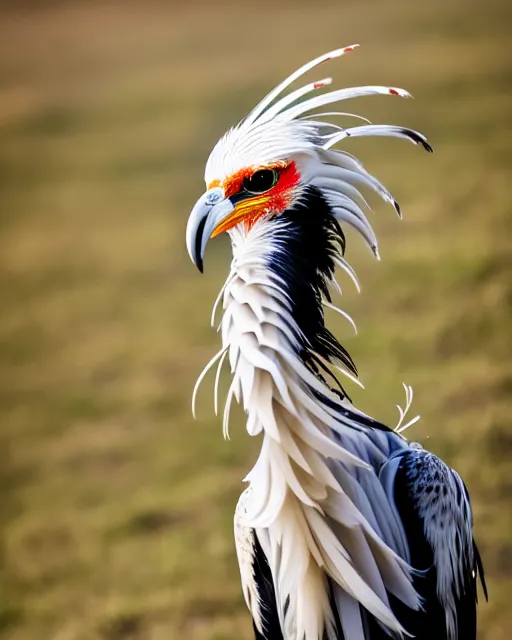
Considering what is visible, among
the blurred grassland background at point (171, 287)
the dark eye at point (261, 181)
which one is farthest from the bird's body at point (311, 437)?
the blurred grassland background at point (171, 287)

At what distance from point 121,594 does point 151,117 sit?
1315 millimetres

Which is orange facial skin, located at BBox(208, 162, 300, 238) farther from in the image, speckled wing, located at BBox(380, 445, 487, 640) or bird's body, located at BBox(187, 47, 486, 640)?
speckled wing, located at BBox(380, 445, 487, 640)

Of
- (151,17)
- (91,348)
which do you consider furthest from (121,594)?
(151,17)

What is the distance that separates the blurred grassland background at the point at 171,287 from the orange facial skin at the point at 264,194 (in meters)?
0.87

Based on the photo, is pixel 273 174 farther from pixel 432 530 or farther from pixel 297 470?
pixel 432 530

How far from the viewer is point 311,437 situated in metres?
1.36

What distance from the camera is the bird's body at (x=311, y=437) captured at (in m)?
1.36

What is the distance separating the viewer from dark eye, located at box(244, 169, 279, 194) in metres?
1.39

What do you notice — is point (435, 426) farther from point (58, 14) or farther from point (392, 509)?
point (58, 14)

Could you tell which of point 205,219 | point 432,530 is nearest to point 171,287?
point 205,219

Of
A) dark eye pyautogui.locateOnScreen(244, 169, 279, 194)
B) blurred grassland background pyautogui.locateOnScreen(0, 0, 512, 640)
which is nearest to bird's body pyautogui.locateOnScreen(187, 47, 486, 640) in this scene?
dark eye pyautogui.locateOnScreen(244, 169, 279, 194)

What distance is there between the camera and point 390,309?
2434mm

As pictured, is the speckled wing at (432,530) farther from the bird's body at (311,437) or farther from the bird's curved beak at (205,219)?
the bird's curved beak at (205,219)

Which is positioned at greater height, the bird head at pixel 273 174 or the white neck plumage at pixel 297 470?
the bird head at pixel 273 174
